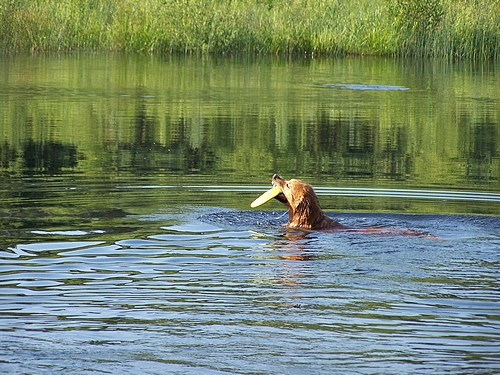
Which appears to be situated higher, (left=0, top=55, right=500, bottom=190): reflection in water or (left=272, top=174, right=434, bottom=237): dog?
(left=0, top=55, right=500, bottom=190): reflection in water

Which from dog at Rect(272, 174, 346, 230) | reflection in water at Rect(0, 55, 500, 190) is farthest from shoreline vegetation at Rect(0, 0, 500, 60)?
dog at Rect(272, 174, 346, 230)

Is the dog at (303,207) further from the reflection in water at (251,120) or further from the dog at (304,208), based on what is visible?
the reflection in water at (251,120)

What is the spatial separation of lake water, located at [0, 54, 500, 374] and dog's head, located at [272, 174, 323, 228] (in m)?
0.23

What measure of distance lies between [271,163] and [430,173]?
2273 millimetres

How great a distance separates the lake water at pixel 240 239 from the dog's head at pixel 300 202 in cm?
23

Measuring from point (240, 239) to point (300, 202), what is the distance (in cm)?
81

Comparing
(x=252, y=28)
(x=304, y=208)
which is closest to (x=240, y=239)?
(x=304, y=208)

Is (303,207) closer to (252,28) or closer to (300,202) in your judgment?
(300,202)

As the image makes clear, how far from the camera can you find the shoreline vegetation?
1372 inches

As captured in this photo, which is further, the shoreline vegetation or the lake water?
the shoreline vegetation

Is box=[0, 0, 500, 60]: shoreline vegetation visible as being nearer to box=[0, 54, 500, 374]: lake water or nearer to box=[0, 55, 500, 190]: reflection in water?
box=[0, 55, 500, 190]: reflection in water

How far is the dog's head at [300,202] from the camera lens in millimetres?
10398

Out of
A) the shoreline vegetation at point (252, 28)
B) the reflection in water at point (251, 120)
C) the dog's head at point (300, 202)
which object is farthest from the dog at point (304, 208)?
the shoreline vegetation at point (252, 28)

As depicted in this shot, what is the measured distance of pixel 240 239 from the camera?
9.93m
